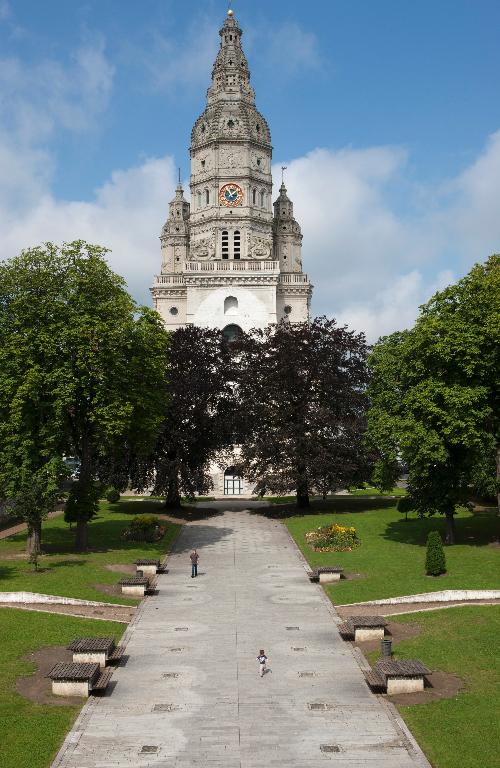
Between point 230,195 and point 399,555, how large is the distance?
50.0m

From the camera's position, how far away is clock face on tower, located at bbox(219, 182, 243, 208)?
74.6 m

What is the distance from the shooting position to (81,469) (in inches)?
1431

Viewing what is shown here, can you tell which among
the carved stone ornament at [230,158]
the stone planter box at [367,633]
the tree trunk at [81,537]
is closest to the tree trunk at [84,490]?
the tree trunk at [81,537]

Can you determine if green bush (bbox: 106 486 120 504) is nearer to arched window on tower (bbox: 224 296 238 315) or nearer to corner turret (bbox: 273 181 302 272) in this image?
arched window on tower (bbox: 224 296 238 315)

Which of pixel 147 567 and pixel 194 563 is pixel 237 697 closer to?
pixel 194 563

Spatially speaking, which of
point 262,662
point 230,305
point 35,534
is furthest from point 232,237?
point 262,662

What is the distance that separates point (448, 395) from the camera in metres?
32.2

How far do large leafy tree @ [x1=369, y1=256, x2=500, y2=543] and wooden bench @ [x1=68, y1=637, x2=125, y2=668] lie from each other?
1771 centimetres

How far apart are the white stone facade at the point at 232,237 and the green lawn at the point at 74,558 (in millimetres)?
29589

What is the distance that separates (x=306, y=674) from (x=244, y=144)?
211 ft

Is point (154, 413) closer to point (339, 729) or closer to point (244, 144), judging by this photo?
point (339, 729)


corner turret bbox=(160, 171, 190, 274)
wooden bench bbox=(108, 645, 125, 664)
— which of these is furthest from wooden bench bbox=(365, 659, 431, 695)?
corner turret bbox=(160, 171, 190, 274)

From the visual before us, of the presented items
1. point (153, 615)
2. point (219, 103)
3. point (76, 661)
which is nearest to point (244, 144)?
point (219, 103)

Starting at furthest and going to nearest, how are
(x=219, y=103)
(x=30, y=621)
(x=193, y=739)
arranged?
(x=219, y=103) → (x=30, y=621) → (x=193, y=739)
